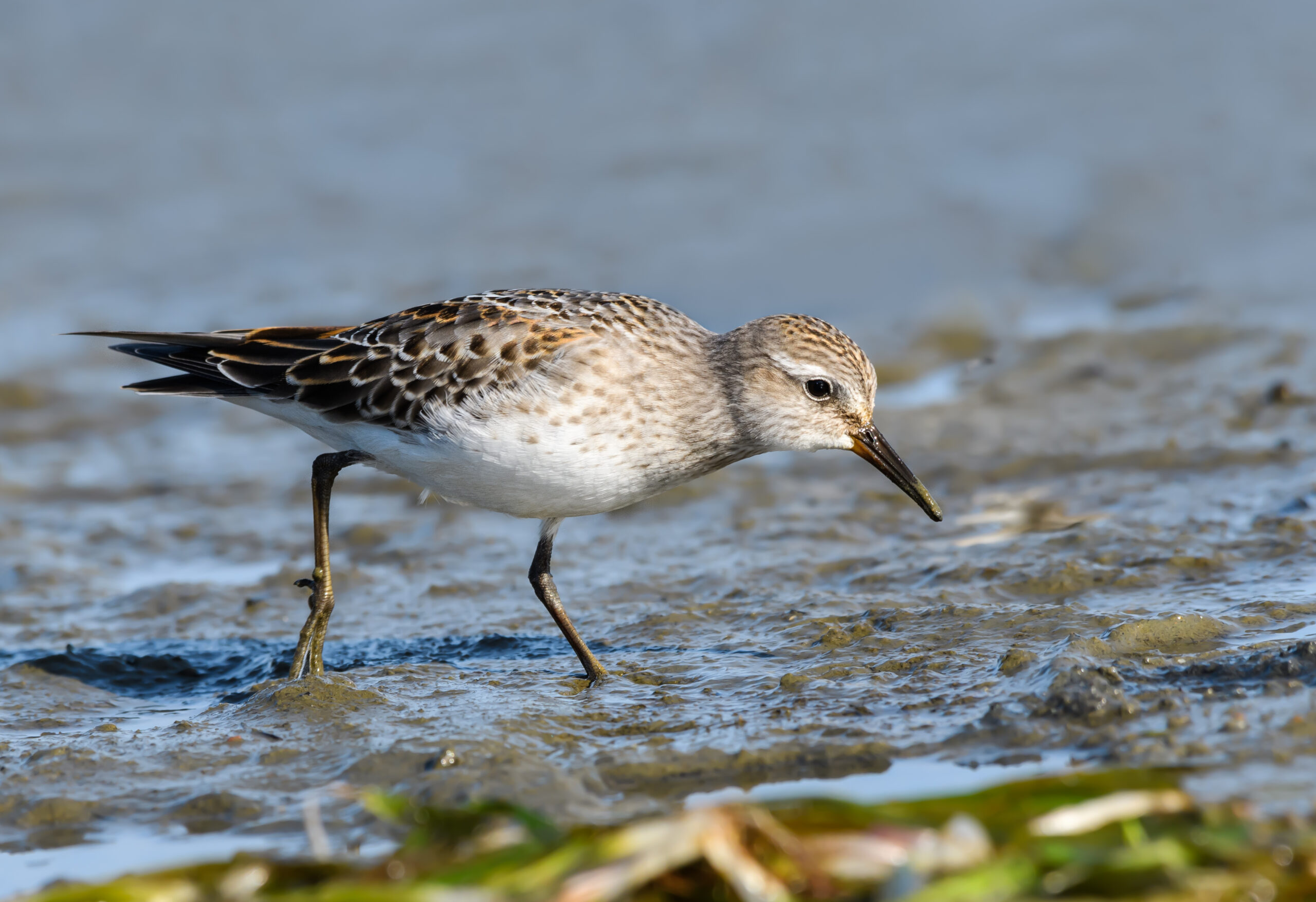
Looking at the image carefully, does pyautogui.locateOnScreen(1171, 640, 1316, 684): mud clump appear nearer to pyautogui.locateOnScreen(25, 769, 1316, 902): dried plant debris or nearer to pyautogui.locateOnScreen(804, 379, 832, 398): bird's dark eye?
pyautogui.locateOnScreen(25, 769, 1316, 902): dried plant debris

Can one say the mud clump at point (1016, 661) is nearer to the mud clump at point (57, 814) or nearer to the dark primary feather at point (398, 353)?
the dark primary feather at point (398, 353)

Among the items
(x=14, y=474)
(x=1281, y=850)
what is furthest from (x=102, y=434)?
(x=1281, y=850)

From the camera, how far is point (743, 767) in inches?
216

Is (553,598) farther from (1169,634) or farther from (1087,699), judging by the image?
(1169,634)

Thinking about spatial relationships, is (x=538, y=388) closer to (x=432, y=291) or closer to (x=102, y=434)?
(x=102, y=434)

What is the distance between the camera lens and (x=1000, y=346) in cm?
1213

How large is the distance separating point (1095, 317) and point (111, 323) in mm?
9061

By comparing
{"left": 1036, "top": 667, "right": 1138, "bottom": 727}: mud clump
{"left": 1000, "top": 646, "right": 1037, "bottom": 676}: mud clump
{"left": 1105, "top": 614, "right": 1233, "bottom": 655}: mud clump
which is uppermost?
{"left": 1105, "top": 614, "right": 1233, "bottom": 655}: mud clump

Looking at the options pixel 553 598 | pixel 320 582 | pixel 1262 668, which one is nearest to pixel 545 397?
pixel 553 598

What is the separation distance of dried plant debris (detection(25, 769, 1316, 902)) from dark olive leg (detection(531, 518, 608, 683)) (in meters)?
2.36

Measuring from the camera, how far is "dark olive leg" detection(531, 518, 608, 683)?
22.3 ft

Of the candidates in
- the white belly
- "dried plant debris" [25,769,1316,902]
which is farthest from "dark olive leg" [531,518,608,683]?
"dried plant debris" [25,769,1316,902]

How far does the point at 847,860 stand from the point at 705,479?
6.14 m

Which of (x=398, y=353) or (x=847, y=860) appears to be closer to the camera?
(x=847, y=860)
